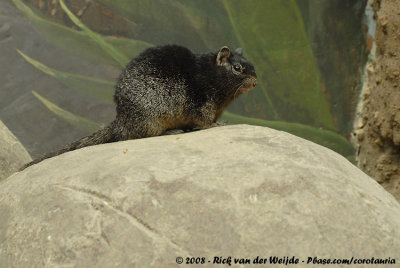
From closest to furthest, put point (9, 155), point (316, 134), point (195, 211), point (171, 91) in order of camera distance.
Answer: point (195, 211) < point (171, 91) < point (9, 155) < point (316, 134)

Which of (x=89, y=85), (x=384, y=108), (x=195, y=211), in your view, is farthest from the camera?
(x=89, y=85)

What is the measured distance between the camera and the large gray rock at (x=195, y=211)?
1.79 m

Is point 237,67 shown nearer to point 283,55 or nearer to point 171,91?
point 171,91

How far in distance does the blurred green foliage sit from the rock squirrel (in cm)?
171

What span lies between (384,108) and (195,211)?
2713 millimetres

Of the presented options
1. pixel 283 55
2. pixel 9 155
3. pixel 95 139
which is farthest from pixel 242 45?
pixel 9 155

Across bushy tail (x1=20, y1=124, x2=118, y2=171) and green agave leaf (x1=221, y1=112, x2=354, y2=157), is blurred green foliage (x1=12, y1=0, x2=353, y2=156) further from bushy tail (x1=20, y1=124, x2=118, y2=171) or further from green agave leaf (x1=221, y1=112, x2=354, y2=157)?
bushy tail (x1=20, y1=124, x2=118, y2=171)

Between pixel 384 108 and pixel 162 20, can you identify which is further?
pixel 162 20

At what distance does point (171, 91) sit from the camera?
320 centimetres

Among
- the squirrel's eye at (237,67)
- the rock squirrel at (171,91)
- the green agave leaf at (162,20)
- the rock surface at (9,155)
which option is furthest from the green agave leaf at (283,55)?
the rock surface at (9,155)

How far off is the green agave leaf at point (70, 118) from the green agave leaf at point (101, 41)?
0.86m

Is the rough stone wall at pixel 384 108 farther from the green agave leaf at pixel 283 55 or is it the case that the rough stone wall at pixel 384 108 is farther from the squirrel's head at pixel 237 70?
the squirrel's head at pixel 237 70

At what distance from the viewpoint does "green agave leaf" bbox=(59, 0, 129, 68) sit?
5.37 m

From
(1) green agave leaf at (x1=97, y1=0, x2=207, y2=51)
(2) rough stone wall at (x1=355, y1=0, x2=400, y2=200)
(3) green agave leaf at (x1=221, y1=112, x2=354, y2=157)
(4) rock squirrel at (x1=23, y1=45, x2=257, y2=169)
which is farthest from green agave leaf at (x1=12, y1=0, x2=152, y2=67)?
(2) rough stone wall at (x1=355, y1=0, x2=400, y2=200)
